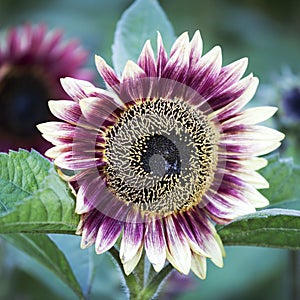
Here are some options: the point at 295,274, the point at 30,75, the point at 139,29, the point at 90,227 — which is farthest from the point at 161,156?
the point at 30,75

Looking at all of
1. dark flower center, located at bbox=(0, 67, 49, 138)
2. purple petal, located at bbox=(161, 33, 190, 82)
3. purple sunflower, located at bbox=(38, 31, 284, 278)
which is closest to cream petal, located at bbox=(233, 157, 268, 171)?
purple sunflower, located at bbox=(38, 31, 284, 278)

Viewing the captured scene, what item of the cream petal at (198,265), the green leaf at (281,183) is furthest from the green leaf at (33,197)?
the green leaf at (281,183)

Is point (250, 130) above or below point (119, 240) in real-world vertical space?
above

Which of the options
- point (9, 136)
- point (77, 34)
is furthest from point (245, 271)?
point (77, 34)

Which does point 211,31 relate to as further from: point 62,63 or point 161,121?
point 161,121

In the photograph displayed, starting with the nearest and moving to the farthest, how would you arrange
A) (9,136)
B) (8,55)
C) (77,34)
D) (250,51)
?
1. (8,55)
2. (9,136)
3. (77,34)
4. (250,51)

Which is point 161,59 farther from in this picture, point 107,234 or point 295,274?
point 295,274
